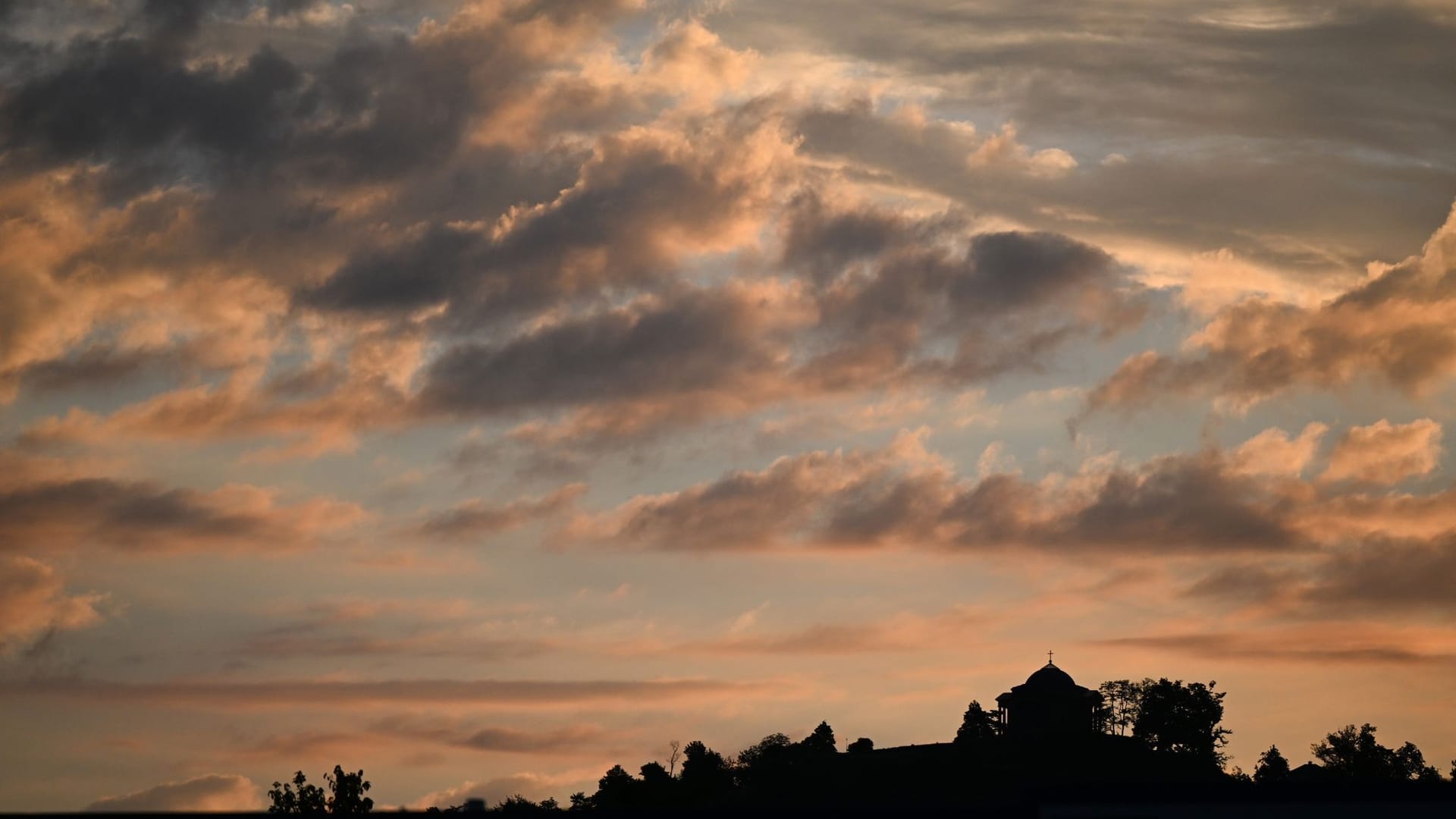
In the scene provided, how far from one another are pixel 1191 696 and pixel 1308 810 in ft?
398

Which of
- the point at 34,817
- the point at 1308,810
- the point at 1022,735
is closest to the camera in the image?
the point at 34,817

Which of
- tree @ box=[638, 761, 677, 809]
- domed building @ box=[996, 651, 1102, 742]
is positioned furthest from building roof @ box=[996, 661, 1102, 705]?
tree @ box=[638, 761, 677, 809]

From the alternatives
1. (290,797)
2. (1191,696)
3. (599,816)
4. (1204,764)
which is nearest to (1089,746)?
(1204,764)

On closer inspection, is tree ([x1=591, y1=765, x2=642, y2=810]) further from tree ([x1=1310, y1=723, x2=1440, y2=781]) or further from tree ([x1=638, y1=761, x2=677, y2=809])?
tree ([x1=1310, y1=723, x2=1440, y2=781])

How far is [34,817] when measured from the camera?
48.0 meters

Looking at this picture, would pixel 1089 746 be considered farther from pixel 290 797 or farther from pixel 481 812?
pixel 290 797

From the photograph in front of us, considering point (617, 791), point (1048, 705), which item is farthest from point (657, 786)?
point (1048, 705)

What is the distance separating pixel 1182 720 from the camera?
175 m

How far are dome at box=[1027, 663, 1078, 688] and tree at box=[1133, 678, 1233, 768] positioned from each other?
4608 cm

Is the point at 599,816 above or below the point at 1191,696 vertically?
below

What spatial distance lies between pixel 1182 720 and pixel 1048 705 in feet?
176

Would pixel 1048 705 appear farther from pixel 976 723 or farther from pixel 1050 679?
pixel 976 723

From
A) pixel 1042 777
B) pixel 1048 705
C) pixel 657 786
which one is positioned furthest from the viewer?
pixel 657 786

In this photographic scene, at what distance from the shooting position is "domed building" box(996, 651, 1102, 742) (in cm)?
12719
